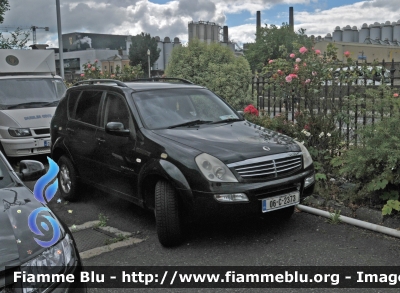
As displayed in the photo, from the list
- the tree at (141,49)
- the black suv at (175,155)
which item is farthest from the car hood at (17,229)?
the tree at (141,49)

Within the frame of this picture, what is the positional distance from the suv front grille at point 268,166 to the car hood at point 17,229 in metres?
1.96

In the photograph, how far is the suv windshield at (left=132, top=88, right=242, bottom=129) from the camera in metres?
5.36

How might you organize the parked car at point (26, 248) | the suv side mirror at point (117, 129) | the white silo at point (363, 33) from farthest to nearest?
the white silo at point (363, 33), the suv side mirror at point (117, 129), the parked car at point (26, 248)

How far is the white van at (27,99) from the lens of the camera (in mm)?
9023

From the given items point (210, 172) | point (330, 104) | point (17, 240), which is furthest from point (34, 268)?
point (330, 104)

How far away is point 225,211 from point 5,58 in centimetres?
823

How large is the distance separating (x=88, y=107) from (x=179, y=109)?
149 cm

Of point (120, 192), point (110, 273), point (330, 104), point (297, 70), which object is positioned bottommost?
point (110, 273)

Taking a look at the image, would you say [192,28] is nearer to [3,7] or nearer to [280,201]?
[3,7]

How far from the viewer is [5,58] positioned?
10414mm

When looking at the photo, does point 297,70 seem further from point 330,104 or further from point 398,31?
point 398,31

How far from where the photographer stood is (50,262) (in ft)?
8.92

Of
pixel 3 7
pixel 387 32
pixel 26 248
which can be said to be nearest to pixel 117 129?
pixel 26 248

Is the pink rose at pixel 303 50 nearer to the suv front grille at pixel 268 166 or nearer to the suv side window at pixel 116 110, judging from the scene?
the suv front grille at pixel 268 166
